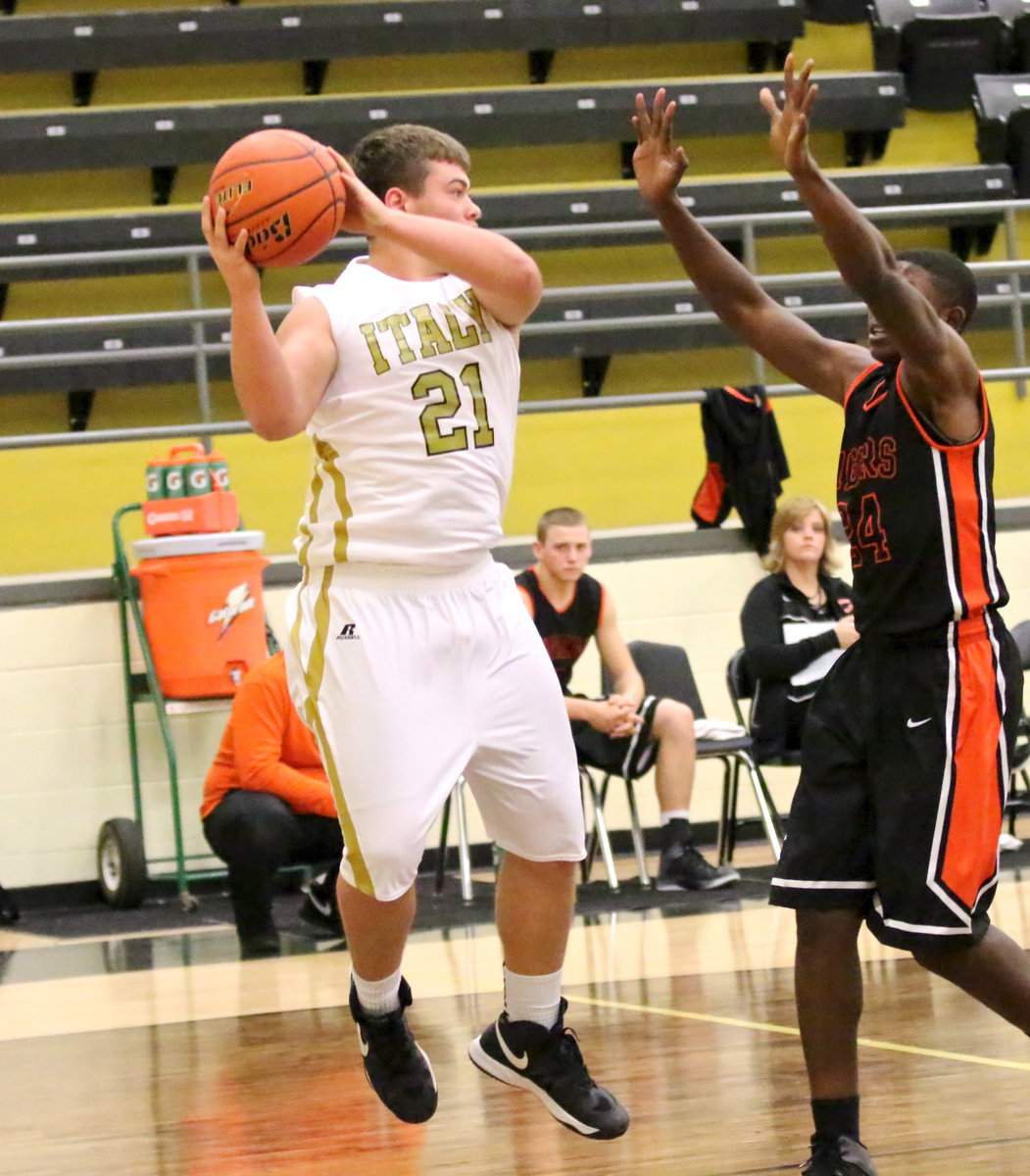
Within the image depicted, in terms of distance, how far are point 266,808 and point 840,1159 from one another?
336 centimetres

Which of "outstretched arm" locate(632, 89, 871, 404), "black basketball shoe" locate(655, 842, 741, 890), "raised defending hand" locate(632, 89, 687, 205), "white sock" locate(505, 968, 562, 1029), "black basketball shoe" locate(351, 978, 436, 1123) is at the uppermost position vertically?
"raised defending hand" locate(632, 89, 687, 205)

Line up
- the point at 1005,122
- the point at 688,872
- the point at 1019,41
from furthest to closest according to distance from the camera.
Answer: the point at 1019,41, the point at 1005,122, the point at 688,872

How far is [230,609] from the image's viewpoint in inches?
268

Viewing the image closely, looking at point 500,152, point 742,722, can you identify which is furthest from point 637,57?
point 742,722

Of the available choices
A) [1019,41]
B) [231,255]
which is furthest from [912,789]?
[1019,41]

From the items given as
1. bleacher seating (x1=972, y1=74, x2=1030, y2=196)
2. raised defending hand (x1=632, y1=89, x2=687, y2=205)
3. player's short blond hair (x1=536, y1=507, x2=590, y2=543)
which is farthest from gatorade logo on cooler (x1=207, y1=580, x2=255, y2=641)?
bleacher seating (x1=972, y1=74, x2=1030, y2=196)

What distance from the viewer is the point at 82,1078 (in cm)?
416

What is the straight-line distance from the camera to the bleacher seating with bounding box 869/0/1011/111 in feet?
35.1

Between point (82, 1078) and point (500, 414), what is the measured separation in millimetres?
1984

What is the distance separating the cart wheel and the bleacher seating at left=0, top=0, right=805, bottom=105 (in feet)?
15.8

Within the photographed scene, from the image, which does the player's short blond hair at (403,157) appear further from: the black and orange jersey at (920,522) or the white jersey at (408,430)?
the black and orange jersey at (920,522)

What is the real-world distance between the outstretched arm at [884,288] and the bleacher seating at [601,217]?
5.37 metres

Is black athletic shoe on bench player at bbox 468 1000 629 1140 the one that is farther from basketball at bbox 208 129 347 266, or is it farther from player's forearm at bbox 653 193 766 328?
basketball at bbox 208 129 347 266

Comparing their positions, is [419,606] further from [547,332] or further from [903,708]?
[547,332]
